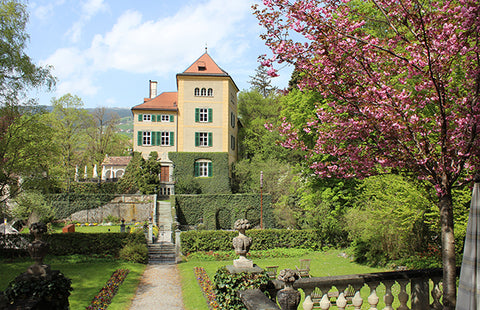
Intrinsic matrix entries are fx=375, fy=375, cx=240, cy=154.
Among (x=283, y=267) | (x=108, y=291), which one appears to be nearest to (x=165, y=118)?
(x=283, y=267)

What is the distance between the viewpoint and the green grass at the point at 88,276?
45.4 ft

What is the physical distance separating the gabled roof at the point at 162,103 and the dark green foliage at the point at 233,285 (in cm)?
3449

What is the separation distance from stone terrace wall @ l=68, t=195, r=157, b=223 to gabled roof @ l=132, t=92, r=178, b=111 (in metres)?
10.2

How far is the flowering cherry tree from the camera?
503cm

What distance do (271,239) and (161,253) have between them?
8.08 meters

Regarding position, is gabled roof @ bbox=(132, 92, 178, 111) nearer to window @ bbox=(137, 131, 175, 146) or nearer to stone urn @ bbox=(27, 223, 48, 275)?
window @ bbox=(137, 131, 175, 146)

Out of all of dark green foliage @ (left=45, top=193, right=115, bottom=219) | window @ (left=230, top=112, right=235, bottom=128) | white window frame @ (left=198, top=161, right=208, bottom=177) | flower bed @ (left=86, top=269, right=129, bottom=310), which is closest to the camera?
flower bed @ (left=86, top=269, right=129, bottom=310)

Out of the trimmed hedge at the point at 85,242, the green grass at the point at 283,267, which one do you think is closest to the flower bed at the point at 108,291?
the green grass at the point at 283,267

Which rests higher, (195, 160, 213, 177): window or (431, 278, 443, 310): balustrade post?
(195, 160, 213, 177): window

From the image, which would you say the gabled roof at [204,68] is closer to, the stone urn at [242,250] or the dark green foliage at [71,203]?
the dark green foliage at [71,203]

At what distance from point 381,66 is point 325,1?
1.36m

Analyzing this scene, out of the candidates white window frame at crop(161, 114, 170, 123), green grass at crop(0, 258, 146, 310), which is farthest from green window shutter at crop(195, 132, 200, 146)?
green grass at crop(0, 258, 146, 310)

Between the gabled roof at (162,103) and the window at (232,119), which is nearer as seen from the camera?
the gabled roof at (162,103)

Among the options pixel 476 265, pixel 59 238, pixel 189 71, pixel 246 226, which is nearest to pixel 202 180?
pixel 189 71
